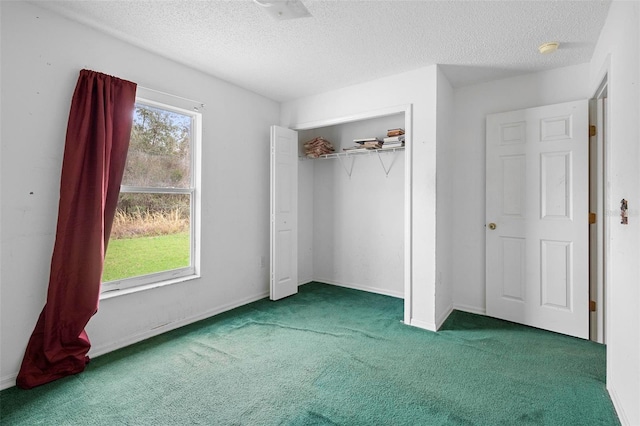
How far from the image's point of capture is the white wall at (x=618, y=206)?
1.53 metres

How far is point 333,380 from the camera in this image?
2145mm

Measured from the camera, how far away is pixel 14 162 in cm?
206

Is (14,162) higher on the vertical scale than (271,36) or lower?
lower

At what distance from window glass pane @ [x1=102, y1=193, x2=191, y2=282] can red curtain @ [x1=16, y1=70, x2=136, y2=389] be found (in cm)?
30

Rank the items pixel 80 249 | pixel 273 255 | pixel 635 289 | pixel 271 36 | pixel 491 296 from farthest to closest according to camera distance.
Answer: pixel 273 255, pixel 491 296, pixel 271 36, pixel 80 249, pixel 635 289

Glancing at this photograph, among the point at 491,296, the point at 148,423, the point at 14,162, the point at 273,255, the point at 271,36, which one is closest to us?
the point at 148,423

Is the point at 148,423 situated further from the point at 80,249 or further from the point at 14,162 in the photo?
the point at 14,162

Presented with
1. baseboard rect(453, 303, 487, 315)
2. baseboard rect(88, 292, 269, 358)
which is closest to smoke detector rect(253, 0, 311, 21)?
baseboard rect(88, 292, 269, 358)

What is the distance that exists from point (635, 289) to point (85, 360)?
3.34 meters

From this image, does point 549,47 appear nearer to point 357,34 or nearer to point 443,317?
point 357,34

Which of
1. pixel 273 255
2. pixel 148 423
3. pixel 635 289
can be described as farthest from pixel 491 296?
pixel 148 423

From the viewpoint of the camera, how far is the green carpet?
1796mm

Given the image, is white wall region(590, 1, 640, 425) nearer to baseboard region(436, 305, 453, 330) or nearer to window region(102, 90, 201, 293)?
baseboard region(436, 305, 453, 330)

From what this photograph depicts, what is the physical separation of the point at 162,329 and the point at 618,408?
331 centimetres
